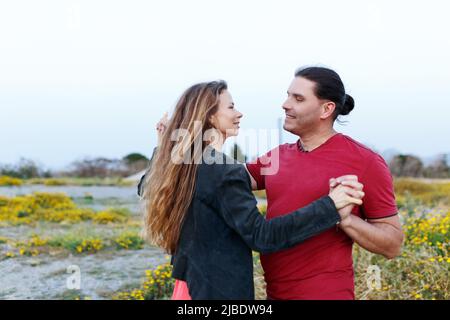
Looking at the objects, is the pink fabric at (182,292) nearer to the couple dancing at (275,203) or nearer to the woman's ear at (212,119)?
the couple dancing at (275,203)

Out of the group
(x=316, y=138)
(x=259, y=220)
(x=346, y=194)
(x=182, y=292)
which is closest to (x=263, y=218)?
(x=259, y=220)

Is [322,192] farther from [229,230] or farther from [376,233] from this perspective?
[229,230]

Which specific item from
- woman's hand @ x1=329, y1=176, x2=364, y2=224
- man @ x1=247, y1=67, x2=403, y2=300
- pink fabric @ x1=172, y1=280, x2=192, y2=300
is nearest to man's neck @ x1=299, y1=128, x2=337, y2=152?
man @ x1=247, y1=67, x2=403, y2=300

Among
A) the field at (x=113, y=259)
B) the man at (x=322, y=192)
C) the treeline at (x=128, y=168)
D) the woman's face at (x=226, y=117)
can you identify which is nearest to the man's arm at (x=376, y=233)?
the man at (x=322, y=192)

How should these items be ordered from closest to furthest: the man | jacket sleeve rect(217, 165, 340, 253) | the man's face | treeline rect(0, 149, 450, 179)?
jacket sleeve rect(217, 165, 340, 253), the man, the man's face, treeline rect(0, 149, 450, 179)

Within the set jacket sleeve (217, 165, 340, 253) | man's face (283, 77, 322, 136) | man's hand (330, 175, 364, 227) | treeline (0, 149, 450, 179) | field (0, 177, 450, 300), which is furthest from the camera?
treeline (0, 149, 450, 179)

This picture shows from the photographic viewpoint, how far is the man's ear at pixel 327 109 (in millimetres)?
1994

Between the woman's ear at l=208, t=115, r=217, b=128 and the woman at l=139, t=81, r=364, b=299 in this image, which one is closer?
the woman at l=139, t=81, r=364, b=299

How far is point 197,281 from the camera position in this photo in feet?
5.63

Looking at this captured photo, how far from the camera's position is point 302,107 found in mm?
1973

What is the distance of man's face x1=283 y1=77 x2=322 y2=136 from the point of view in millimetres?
1974

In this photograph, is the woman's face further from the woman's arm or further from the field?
the field

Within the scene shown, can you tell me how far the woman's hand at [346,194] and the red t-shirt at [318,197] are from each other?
6.2 inches
